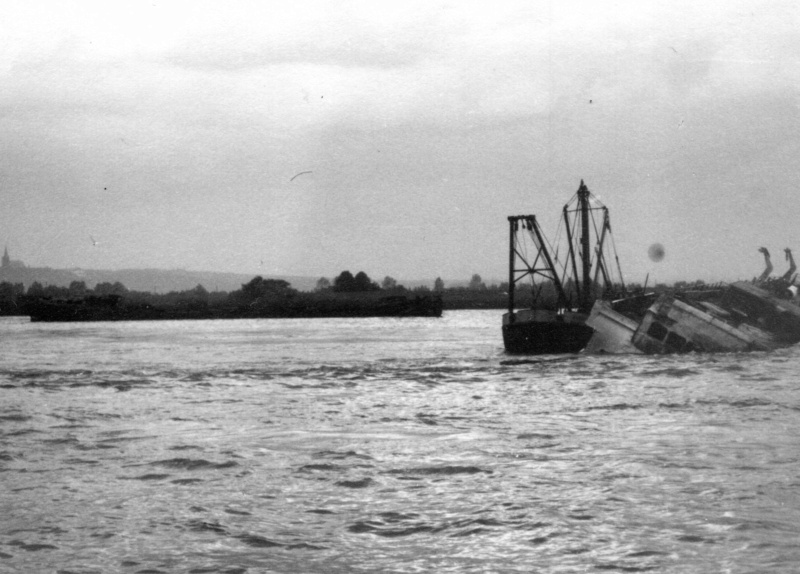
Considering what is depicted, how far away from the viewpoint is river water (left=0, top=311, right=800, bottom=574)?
830cm

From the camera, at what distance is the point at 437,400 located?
Result: 2233cm

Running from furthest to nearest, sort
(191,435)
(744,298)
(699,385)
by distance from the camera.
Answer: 1. (744,298)
2. (699,385)
3. (191,435)

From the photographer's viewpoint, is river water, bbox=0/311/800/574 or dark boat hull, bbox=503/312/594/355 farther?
dark boat hull, bbox=503/312/594/355

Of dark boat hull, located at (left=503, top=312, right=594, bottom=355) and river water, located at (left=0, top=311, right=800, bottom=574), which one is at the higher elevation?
dark boat hull, located at (left=503, top=312, right=594, bottom=355)

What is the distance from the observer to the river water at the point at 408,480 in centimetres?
830

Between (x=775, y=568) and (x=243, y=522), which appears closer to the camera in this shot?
(x=775, y=568)

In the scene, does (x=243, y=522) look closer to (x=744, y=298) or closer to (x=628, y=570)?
(x=628, y=570)

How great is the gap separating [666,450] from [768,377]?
15.9m

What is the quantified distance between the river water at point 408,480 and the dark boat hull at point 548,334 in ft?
52.9

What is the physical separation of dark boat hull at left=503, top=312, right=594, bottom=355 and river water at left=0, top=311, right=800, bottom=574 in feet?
52.9

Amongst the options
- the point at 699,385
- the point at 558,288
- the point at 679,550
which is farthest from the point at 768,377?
the point at 558,288

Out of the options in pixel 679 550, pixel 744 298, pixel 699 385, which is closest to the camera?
pixel 679 550

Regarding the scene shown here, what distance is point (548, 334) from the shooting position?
42.0 m

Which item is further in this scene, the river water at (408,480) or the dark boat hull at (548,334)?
the dark boat hull at (548,334)
